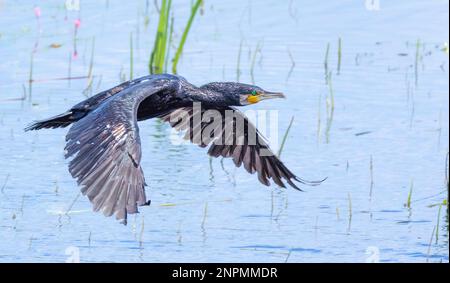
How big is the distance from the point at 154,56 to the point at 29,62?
48.3 inches

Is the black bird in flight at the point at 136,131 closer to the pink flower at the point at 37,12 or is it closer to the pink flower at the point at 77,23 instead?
the pink flower at the point at 77,23

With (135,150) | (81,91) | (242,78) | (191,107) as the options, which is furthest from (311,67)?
(135,150)

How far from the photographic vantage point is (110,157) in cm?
797

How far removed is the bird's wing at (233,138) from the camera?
954 cm

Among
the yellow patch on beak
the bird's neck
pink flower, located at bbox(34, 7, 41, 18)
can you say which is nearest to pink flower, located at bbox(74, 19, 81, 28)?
pink flower, located at bbox(34, 7, 41, 18)

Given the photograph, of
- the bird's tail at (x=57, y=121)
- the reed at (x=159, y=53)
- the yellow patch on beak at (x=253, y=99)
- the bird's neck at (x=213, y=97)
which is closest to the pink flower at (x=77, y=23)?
the reed at (x=159, y=53)

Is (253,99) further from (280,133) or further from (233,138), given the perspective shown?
(280,133)

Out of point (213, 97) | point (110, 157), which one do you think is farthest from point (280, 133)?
point (110, 157)

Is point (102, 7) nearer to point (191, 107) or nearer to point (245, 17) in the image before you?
point (245, 17)

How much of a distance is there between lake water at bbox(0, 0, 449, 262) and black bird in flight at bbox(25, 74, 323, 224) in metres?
0.44

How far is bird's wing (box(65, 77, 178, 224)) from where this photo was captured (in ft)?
25.2

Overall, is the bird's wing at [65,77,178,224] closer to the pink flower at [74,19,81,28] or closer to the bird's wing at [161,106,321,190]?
the bird's wing at [161,106,321,190]

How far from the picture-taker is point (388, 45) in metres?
13.8

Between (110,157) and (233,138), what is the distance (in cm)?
192
